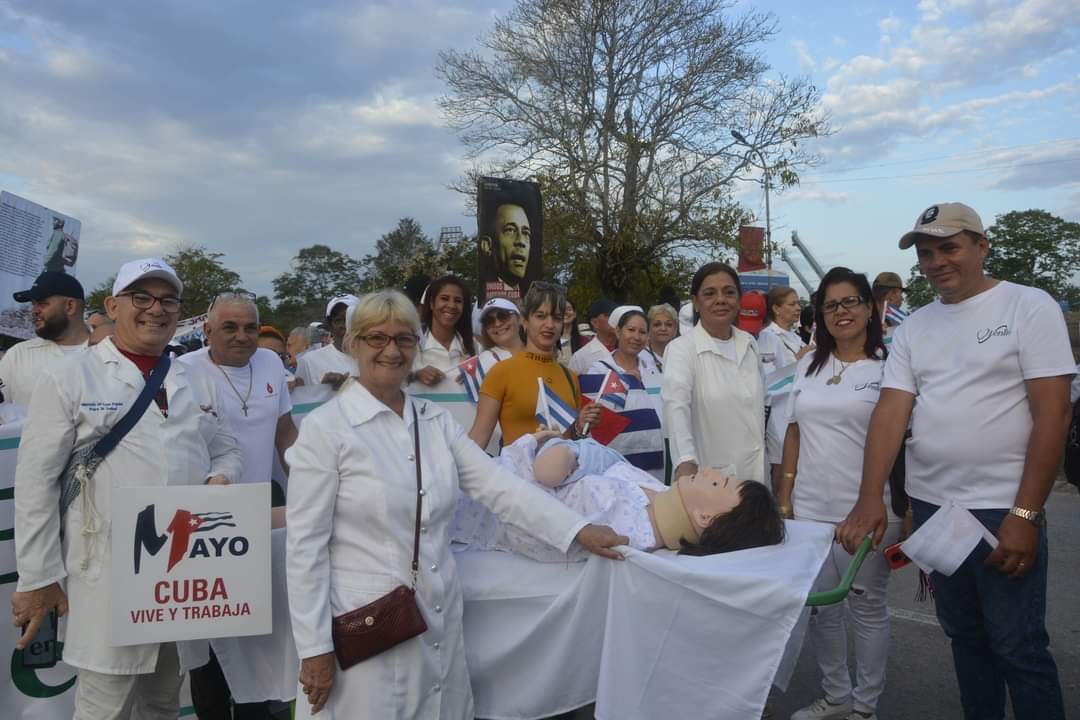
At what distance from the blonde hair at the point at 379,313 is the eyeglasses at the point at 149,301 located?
93cm

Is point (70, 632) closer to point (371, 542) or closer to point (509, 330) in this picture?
point (371, 542)

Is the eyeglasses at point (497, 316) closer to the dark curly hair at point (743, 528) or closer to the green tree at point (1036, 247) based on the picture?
the dark curly hair at point (743, 528)

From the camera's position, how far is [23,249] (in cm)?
686

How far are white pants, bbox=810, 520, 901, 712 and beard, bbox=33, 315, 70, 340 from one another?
4906mm

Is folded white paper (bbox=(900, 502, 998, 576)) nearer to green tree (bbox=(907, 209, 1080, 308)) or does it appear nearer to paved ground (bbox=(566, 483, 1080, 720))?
paved ground (bbox=(566, 483, 1080, 720))

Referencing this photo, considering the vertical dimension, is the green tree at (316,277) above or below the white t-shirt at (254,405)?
above

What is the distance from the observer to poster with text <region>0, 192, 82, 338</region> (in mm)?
6594

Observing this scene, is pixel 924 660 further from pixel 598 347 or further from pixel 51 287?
pixel 51 287

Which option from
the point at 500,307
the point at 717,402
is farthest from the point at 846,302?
the point at 500,307

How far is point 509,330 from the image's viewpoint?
17.8 feet

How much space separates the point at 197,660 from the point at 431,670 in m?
1.06

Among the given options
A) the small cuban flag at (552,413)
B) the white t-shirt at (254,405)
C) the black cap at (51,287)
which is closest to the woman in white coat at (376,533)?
the small cuban flag at (552,413)

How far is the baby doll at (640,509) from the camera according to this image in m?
2.93

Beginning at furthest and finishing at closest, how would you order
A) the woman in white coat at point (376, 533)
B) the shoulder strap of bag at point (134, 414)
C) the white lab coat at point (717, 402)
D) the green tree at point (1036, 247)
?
1. the green tree at point (1036, 247)
2. the white lab coat at point (717, 402)
3. the shoulder strap of bag at point (134, 414)
4. the woman in white coat at point (376, 533)
